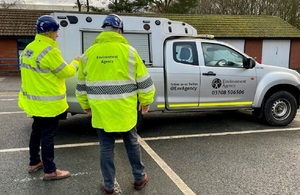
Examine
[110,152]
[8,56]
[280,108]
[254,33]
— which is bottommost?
[280,108]

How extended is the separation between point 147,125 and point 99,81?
11.9 feet

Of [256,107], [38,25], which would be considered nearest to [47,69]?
[38,25]

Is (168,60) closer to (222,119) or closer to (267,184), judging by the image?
(222,119)

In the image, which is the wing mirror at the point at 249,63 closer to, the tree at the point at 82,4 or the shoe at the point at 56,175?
the shoe at the point at 56,175

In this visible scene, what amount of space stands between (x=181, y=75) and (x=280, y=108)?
2380 millimetres

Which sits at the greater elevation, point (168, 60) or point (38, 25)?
point (38, 25)

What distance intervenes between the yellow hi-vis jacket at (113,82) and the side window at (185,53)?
9.04 ft

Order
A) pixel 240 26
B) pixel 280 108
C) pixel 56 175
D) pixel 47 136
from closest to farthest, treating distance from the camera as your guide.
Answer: pixel 47 136 < pixel 56 175 < pixel 280 108 < pixel 240 26

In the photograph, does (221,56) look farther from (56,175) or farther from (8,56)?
(8,56)

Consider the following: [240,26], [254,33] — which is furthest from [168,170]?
[240,26]

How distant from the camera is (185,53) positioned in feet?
20.1

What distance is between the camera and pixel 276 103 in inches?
261

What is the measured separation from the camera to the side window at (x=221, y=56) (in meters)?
6.25

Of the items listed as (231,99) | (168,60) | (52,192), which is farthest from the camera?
(231,99)
